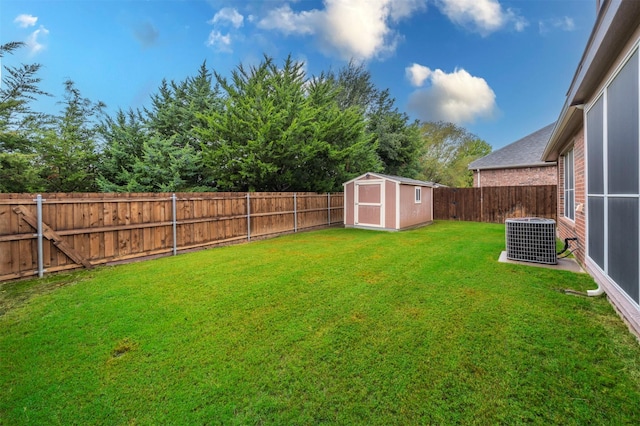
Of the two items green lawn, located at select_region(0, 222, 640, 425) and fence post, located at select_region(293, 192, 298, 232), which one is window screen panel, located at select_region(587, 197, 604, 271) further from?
fence post, located at select_region(293, 192, 298, 232)

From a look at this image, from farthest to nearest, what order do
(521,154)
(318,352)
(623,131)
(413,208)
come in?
(521,154)
(413,208)
(623,131)
(318,352)

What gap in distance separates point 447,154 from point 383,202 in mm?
20410

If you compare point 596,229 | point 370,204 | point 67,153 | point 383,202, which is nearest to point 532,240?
point 596,229

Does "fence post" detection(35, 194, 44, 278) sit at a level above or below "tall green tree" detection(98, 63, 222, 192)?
below

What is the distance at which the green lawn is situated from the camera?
1737 millimetres

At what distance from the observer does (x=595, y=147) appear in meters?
3.56

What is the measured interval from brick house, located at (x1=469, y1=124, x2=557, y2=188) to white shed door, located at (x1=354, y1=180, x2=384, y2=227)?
353 inches

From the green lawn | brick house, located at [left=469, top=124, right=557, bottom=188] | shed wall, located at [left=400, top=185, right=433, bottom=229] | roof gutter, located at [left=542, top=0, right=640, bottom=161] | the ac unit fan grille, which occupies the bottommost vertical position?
the green lawn

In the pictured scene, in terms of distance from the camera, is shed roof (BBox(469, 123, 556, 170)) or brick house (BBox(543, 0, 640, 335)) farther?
shed roof (BBox(469, 123, 556, 170))

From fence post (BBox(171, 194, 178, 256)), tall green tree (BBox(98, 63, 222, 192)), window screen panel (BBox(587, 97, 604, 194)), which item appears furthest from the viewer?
tall green tree (BBox(98, 63, 222, 192))

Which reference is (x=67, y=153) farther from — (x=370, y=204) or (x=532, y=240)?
(x=532, y=240)

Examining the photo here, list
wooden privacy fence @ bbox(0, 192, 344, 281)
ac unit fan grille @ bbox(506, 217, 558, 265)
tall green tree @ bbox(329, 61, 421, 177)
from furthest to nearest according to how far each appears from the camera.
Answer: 1. tall green tree @ bbox(329, 61, 421, 177)
2. ac unit fan grille @ bbox(506, 217, 558, 265)
3. wooden privacy fence @ bbox(0, 192, 344, 281)

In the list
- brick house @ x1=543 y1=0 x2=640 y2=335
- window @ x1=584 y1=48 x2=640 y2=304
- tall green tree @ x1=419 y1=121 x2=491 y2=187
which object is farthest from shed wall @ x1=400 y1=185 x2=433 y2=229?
tall green tree @ x1=419 y1=121 x2=491 y2=187

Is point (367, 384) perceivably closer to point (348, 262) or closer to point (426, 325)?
point (426, 325)
